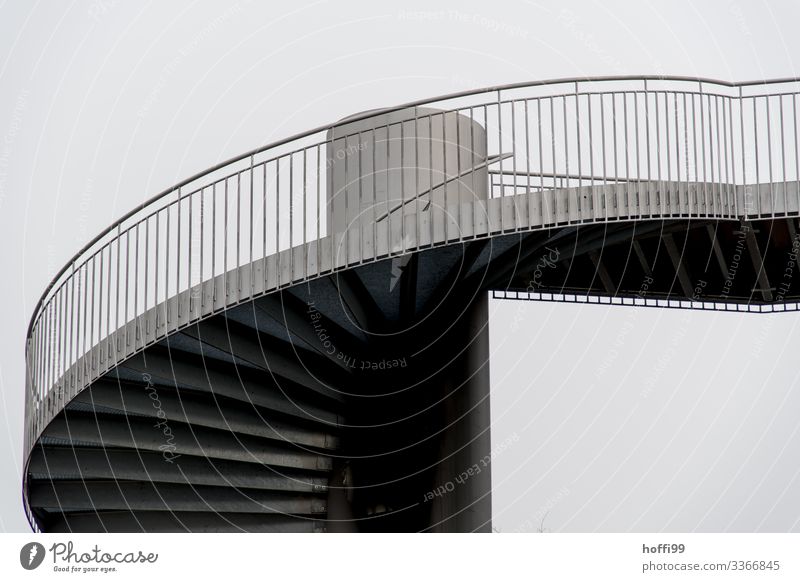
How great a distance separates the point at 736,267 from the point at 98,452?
21.2ft

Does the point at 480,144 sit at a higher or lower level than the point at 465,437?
higher

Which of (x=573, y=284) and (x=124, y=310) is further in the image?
(x=573, y=284)

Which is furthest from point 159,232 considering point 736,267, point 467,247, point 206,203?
point 736,267

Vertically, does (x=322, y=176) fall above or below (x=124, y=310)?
above

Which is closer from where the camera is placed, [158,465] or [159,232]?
[159,232]

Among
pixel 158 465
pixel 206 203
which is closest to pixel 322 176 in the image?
pixel 206 203

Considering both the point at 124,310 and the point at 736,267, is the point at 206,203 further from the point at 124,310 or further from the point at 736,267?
the point at 736,267

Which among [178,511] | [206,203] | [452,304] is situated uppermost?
[206,203]

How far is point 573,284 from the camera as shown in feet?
54.3

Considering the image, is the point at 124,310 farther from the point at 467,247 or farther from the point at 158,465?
the point at 467,247

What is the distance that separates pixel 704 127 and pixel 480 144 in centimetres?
205

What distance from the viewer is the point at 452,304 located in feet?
52.5

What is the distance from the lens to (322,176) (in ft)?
50.9

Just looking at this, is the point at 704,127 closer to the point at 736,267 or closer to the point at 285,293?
the point at 736,267
